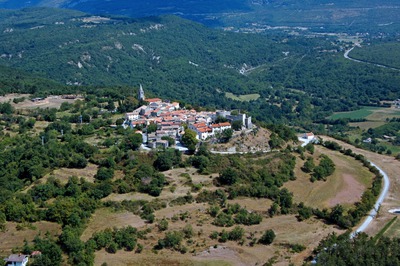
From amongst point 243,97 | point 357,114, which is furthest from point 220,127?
point 243,97

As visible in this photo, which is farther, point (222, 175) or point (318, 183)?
point (318, 183)

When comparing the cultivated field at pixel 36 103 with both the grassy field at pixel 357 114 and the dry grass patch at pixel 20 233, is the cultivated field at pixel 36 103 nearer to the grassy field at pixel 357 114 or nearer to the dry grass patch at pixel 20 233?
the dry grass patch at pixel 20 233

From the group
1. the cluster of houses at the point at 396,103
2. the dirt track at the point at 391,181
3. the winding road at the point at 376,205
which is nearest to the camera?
the winding road at the point at 376,205

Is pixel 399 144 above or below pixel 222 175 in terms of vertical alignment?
below

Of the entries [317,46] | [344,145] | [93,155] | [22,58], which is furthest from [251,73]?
[93,155]

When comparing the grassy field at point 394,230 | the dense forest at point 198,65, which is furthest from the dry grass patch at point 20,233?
the dense forest at point 198,65

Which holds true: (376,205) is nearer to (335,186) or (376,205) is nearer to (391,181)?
(335,186)

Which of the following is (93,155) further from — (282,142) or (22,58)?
(22,58)
